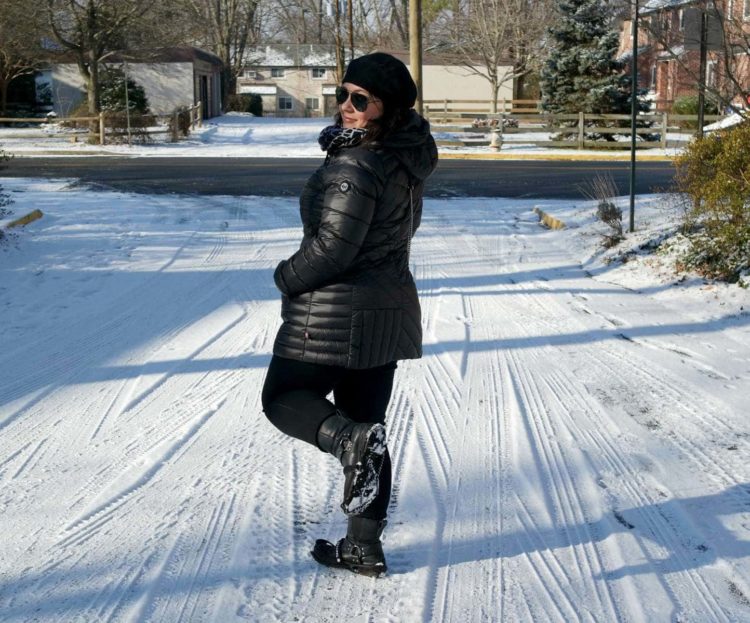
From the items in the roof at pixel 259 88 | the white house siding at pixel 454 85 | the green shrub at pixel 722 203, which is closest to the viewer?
the green shrub at pixel 722 203

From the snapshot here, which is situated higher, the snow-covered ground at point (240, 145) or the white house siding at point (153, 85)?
the white house siding at point (153, 85)

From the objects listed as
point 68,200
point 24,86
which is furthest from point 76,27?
point 68,200

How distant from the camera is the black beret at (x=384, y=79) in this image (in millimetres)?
3172

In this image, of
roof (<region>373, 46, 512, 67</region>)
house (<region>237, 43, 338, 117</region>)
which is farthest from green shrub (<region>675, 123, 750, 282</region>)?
house (<region>237, 43, 338, 117</region>)

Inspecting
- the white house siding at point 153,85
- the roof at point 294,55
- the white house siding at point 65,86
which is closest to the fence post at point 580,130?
the white house siding at point 153,85

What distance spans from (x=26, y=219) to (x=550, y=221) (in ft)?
24.0

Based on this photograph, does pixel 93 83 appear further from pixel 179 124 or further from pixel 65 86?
pixel 65 86

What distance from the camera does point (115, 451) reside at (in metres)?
4.96

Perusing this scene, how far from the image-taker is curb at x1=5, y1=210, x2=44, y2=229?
39.8 feet

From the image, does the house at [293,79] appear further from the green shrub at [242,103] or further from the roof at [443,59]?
the roof at [443,59]

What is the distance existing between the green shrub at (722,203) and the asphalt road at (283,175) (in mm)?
7375

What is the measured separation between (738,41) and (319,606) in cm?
952

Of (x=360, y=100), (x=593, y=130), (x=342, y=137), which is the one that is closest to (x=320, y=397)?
(x=342, y=137)

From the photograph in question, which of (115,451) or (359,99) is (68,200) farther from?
(359,99)
